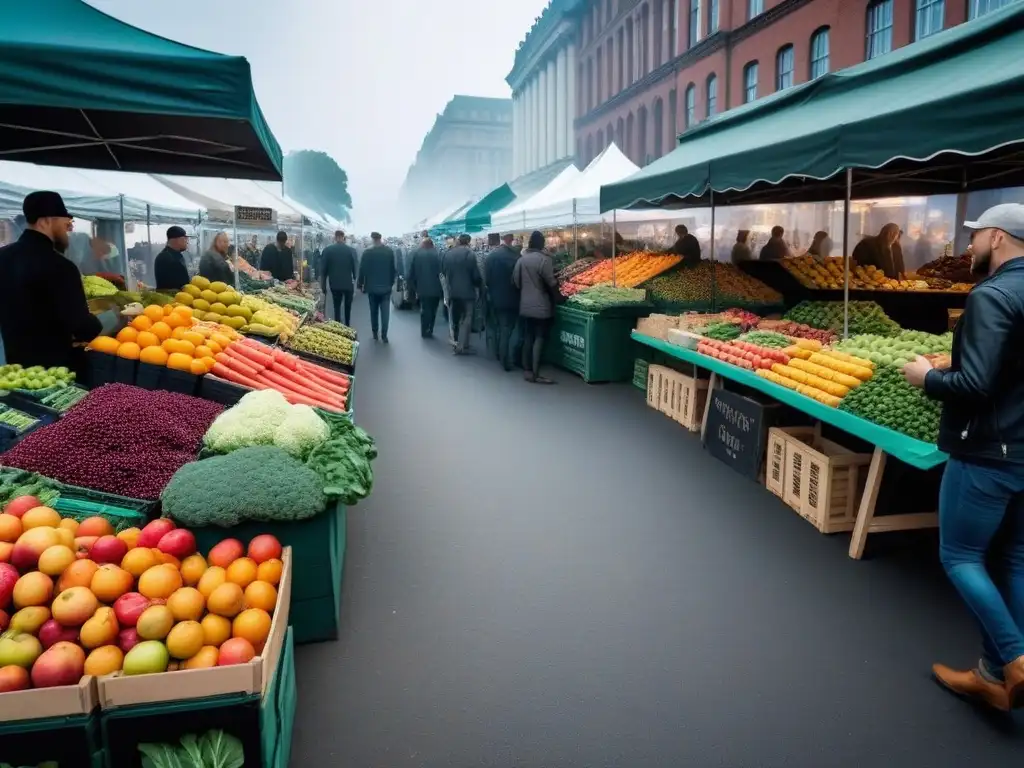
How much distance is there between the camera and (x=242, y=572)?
2.87m

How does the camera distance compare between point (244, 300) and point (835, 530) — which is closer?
point (835, 530)

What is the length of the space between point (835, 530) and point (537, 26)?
53816 mm

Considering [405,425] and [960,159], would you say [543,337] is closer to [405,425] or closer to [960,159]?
[405,425]

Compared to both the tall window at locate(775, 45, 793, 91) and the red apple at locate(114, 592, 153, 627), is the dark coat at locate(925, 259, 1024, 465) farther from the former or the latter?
the tall window at locate(775, 45, 793, 91)

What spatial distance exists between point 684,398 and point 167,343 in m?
4.96

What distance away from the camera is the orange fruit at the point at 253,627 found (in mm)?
2547

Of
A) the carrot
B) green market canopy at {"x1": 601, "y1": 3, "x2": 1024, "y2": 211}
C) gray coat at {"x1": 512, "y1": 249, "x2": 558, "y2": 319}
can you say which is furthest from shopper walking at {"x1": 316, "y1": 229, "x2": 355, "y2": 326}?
the carrot

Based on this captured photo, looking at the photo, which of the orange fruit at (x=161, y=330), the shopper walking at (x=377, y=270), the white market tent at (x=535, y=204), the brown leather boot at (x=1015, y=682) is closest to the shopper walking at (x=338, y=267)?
the shopper walking at (x=377, y=270)

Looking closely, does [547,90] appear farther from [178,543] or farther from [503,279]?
[178,543]

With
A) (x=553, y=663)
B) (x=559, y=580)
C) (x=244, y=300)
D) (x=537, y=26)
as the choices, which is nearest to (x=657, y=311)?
(x=244, y=300)

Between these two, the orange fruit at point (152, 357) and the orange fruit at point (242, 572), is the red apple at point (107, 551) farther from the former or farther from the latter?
the orange fruit at point (152, 357)

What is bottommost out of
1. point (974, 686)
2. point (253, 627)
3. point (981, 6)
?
point (974, 686)

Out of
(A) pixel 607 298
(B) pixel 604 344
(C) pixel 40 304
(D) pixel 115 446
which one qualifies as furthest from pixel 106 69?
(B) pixel 604 344

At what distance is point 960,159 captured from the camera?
23.0 feet
